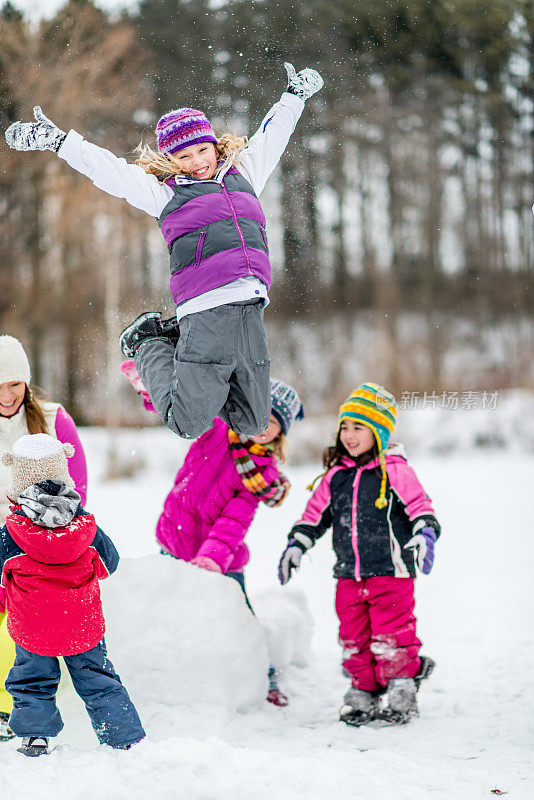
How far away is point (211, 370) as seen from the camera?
2355 mm

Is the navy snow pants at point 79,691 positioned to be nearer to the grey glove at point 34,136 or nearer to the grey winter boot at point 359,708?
the grey winter boot at point 359,708

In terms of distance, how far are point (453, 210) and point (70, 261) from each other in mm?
3809

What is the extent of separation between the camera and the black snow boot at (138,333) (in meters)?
2.54

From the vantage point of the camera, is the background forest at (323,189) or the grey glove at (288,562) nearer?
the grey glove at (288,562)

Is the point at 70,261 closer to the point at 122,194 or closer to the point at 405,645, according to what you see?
the point at 122,194

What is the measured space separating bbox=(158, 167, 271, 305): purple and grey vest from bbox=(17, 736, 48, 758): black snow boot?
1.29 metres

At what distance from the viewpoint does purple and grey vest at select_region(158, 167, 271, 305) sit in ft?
7.76

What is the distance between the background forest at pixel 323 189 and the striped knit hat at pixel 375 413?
128cm

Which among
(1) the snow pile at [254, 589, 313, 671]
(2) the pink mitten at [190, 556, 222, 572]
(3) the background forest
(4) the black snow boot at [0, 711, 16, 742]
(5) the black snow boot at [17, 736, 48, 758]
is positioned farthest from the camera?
(3) the background forest

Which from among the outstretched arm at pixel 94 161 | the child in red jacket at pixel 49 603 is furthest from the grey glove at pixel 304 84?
the child in red jacket at pixel 49 603

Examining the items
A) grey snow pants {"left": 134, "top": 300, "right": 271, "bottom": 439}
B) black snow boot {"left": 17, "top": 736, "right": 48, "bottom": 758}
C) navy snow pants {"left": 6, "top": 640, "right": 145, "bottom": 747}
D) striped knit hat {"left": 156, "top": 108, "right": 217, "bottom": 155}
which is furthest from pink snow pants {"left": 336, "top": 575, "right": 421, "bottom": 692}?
striped knit hat {"left": 156, "top": 108, "right": 217, "bottom": 155}

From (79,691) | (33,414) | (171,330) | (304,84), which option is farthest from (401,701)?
(304,84)

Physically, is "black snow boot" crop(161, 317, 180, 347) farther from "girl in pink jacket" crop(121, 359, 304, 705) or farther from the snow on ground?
the snow on ground

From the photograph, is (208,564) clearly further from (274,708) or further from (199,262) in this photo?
(199,262)
